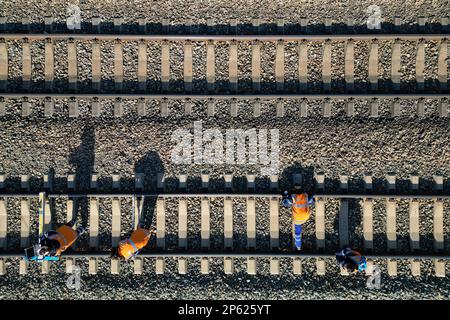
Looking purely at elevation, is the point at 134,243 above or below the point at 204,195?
below

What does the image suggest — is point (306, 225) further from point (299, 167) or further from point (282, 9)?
point (282, 9)

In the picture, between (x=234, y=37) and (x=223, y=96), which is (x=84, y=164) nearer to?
(x=223, y=96)

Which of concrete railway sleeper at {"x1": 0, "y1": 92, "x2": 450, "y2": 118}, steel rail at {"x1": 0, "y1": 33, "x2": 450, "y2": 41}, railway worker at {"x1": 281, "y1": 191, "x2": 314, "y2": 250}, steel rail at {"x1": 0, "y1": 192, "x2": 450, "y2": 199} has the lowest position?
railway worker at {"x1": 281, "y1": 191, "x2": 314, "y2": 250}

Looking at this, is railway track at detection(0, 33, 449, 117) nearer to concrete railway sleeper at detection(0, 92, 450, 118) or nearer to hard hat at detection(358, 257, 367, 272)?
concrete railway sleeper at detection(0, 92, 450, 118)

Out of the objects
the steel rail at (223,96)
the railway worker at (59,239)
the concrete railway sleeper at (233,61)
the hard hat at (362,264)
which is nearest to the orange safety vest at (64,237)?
the railway worker at (59,239)

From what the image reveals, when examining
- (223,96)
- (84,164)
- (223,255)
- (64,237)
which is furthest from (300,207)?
(64,237)

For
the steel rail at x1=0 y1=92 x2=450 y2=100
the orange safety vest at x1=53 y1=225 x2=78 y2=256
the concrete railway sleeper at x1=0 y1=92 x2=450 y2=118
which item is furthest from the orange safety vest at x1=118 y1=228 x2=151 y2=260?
the steel rail at x1=0 y1=92 x2=450 y2=100
